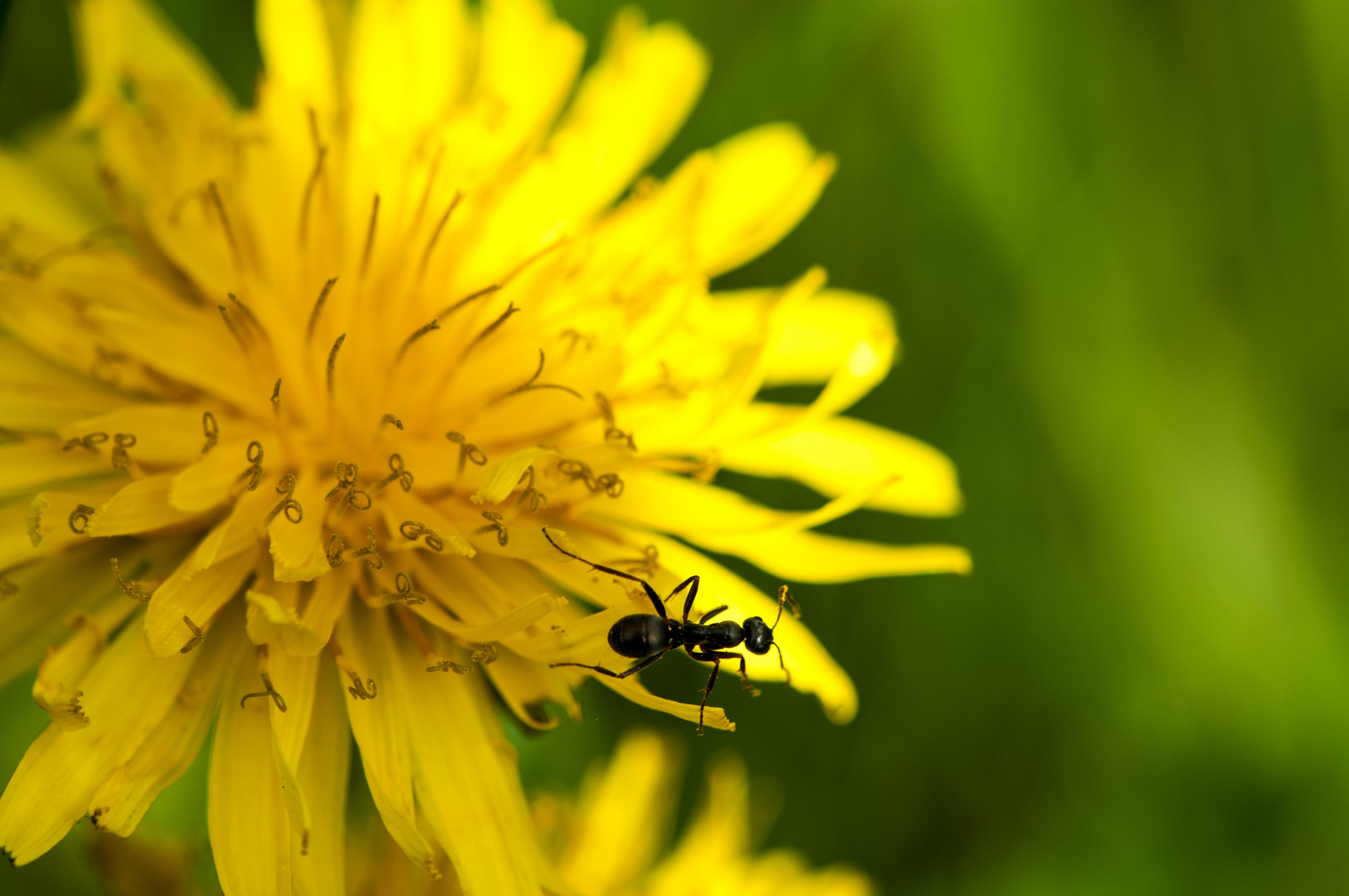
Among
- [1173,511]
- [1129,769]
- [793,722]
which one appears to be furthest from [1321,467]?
[793,722]

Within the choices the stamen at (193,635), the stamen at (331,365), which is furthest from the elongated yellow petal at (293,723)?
the stamen at (331,365)

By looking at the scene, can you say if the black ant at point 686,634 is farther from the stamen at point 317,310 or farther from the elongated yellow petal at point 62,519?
the elongated yellow petal at point 62,519

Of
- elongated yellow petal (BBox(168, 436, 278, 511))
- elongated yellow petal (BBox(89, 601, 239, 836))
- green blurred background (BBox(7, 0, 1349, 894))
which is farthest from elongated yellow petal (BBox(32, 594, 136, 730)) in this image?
green blurred background (BBox(7, 0, 1349, 894))

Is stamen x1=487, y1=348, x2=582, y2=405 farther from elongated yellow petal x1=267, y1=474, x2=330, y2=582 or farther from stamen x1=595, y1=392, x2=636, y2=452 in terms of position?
elongated yellow petal x1=267, y1=474, x2=330, y2=582

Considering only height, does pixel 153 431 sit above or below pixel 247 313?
below

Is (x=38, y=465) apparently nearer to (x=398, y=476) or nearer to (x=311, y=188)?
(x=398, y=476)

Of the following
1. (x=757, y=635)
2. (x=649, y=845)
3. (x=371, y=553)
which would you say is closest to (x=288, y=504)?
Answer: (x=371, y=553)
